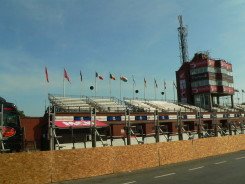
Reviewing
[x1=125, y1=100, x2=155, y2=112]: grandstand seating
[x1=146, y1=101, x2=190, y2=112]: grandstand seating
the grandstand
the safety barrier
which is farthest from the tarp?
[x1=146, y1=101, x2=190, y2=112]: grandstand seating

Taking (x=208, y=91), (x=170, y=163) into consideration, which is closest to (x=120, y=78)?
(x=208, y=91)

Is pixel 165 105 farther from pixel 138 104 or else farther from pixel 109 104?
pixel 109 104

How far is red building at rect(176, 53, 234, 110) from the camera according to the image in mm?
84438

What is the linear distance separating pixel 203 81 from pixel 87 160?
66080mm

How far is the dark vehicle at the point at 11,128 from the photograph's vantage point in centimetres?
2719

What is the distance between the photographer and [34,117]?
45219 millimetres

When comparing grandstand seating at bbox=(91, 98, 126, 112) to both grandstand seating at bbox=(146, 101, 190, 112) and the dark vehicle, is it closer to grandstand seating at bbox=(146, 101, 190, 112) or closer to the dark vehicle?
grandstand seating at bbox=(146, 101, 190, 112)

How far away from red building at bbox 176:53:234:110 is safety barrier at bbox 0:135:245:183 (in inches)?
2042

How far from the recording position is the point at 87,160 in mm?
22609

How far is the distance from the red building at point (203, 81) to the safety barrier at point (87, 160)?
170ft

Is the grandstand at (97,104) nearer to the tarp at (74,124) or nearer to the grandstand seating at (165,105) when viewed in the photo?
the grandstand seating at (165,105)

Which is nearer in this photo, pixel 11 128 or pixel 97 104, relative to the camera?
pixel 11 128

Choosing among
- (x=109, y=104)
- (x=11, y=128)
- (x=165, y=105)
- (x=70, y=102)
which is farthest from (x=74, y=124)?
(x=165, y=105)

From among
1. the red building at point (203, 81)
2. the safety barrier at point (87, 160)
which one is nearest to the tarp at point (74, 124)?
the safety barrier at point (87, 160)
